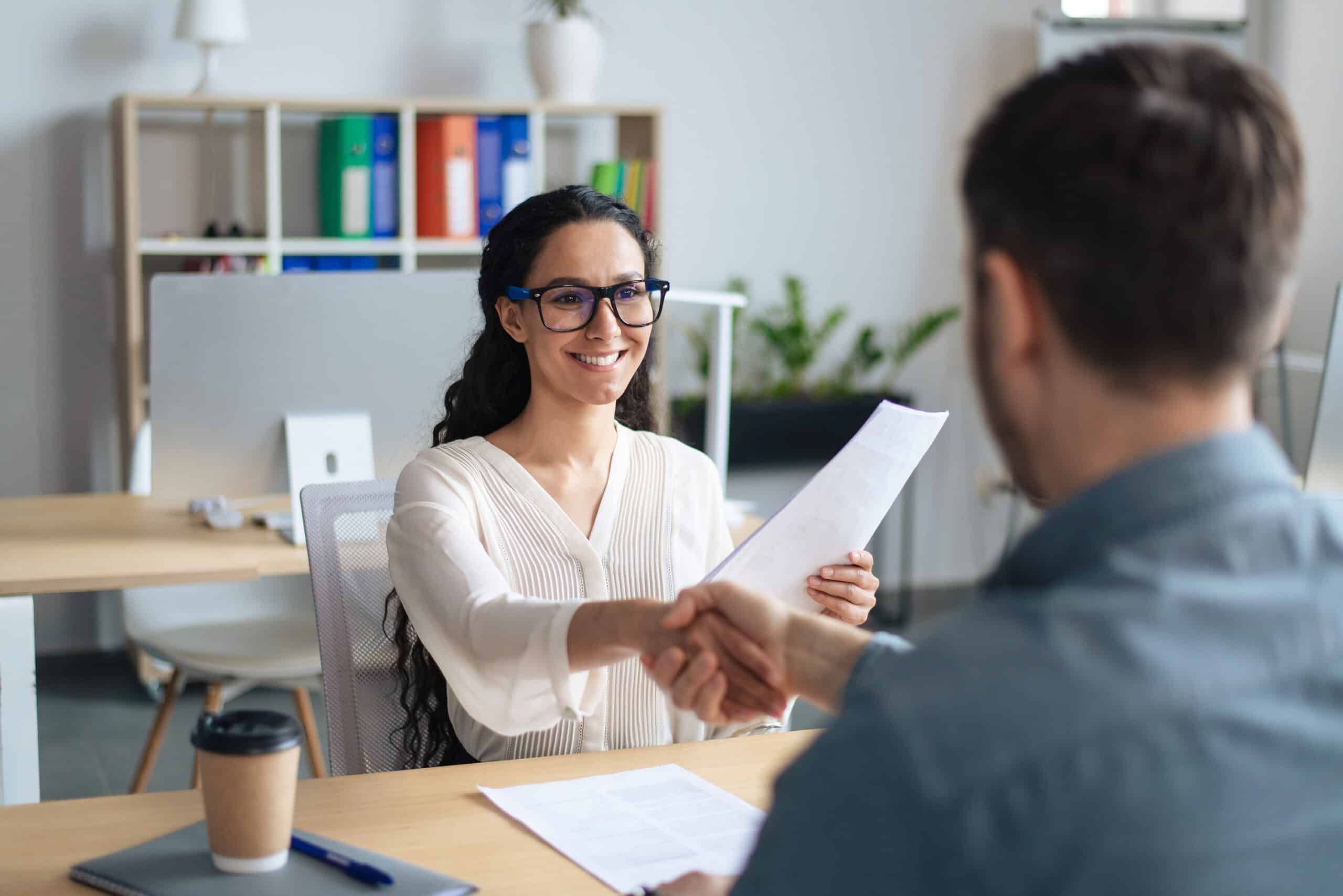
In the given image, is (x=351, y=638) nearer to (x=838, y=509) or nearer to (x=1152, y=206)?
(x=838, y=509)

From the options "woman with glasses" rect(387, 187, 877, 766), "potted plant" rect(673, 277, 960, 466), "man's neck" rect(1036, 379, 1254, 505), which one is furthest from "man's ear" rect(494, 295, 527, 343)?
"potted plant" rect(673, 277, 960, 466)

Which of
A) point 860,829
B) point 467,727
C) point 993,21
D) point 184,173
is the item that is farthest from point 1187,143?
point 993,21

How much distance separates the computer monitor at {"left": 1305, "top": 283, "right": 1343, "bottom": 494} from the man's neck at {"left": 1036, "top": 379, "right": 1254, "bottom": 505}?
1739mm

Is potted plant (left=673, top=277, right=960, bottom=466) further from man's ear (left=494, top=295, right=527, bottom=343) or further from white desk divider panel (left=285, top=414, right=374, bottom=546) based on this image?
man's ear (left=494, top=295, right=527, bottom=343)

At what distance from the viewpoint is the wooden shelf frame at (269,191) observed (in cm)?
392

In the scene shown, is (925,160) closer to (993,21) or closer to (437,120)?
(993,21)

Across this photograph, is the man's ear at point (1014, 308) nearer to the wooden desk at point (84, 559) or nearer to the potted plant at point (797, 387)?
the wooden desk at point (84, 559)

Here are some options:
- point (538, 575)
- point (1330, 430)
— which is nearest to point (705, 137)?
point (1330, 430)

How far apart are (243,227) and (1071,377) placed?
3.89 m

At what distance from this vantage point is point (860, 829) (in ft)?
2.22

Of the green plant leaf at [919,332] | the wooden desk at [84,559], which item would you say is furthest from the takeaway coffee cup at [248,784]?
the green plant leaf at [919,332]

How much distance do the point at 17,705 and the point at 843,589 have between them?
4.38ft

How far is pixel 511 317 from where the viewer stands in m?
1.86

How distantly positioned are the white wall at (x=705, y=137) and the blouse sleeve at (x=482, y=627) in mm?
3059
